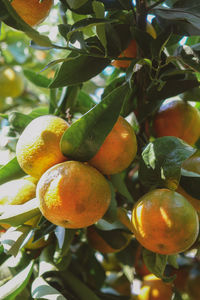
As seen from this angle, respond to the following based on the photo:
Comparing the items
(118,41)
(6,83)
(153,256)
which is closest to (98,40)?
(118,41)

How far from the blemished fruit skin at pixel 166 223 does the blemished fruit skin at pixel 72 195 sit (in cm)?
10

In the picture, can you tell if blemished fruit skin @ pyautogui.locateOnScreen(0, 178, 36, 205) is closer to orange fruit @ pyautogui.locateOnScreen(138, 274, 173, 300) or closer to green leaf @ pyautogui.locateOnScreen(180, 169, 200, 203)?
green leaf @ pyautogui.locateOnScreen(180, 169, 200, 203)

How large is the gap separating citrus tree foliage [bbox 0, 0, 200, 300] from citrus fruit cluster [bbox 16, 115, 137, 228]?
1.4 inches

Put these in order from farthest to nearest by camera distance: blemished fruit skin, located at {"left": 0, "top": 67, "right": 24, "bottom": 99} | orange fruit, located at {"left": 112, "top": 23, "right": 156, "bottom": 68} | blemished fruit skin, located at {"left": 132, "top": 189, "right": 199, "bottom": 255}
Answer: blemished fruit skin, located at {"left": 0, "top": 67, "right": 24, "bottom": 99}, orange fruit, located at {"left": 112, "top": 23, "right": 156, "bottom": 68}, blemished fruit skin, located at {"left": 132, "top": 189, "right": 199, "bottom": 255}

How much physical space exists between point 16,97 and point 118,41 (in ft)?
4.87

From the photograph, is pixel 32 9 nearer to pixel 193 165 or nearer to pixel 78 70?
pixel 78 70

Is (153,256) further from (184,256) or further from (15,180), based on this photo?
(184,256)

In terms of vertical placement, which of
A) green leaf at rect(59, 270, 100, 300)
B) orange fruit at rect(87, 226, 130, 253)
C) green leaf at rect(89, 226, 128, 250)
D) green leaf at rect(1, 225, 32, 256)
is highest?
green leaf at rect(1, 225, 32, 256)

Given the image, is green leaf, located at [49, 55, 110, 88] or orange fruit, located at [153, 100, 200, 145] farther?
orange fruit, located at [153, 100, 200, 145]

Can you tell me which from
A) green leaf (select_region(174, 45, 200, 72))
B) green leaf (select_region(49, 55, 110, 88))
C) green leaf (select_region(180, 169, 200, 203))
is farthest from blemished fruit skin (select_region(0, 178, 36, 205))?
green leaf (select_region(174, 45, 200, 72))

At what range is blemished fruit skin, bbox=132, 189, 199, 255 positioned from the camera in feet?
2.51

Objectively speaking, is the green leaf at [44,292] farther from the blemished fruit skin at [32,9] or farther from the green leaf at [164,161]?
the blemished fruit skin at [32,9]

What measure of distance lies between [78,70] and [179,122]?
0.34 metres

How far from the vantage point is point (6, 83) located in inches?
83.5
